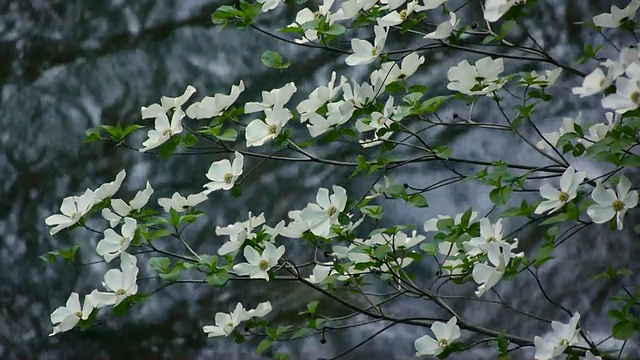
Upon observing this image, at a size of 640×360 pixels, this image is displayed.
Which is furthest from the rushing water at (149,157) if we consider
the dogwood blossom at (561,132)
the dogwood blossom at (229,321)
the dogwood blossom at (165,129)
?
the dogwood blossom at (165,129)

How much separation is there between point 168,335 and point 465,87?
1.30m

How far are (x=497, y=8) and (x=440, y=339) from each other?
443mm

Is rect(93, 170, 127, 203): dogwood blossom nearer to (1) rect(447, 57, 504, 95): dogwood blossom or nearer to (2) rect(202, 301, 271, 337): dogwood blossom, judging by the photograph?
(2) rect(202, 301, 271, 337): dogwood blossom

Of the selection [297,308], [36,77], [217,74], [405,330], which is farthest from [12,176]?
[405,330]

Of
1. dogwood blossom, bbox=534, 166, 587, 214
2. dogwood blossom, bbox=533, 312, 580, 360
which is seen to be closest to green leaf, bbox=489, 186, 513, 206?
dogwood blossom, bbox=534, 166, 587, 214

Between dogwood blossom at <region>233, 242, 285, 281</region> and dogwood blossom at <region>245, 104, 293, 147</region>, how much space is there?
0.14 metres

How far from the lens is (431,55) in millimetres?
2197

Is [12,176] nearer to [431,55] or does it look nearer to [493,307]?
[431,55]

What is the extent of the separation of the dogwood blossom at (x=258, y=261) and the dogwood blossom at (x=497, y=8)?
1.33 feet

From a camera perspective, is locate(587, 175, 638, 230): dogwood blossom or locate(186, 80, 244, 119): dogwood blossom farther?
locate(186, 80, 244, 119): dogwood blossom

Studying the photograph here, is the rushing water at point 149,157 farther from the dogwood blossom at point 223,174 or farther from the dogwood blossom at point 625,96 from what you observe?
the dogwood blossom at point 625,96

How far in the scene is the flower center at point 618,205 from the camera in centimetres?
102

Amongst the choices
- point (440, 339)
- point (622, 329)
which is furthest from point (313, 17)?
point (622, 329)

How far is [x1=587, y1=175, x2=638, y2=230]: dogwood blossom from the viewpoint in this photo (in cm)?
102
